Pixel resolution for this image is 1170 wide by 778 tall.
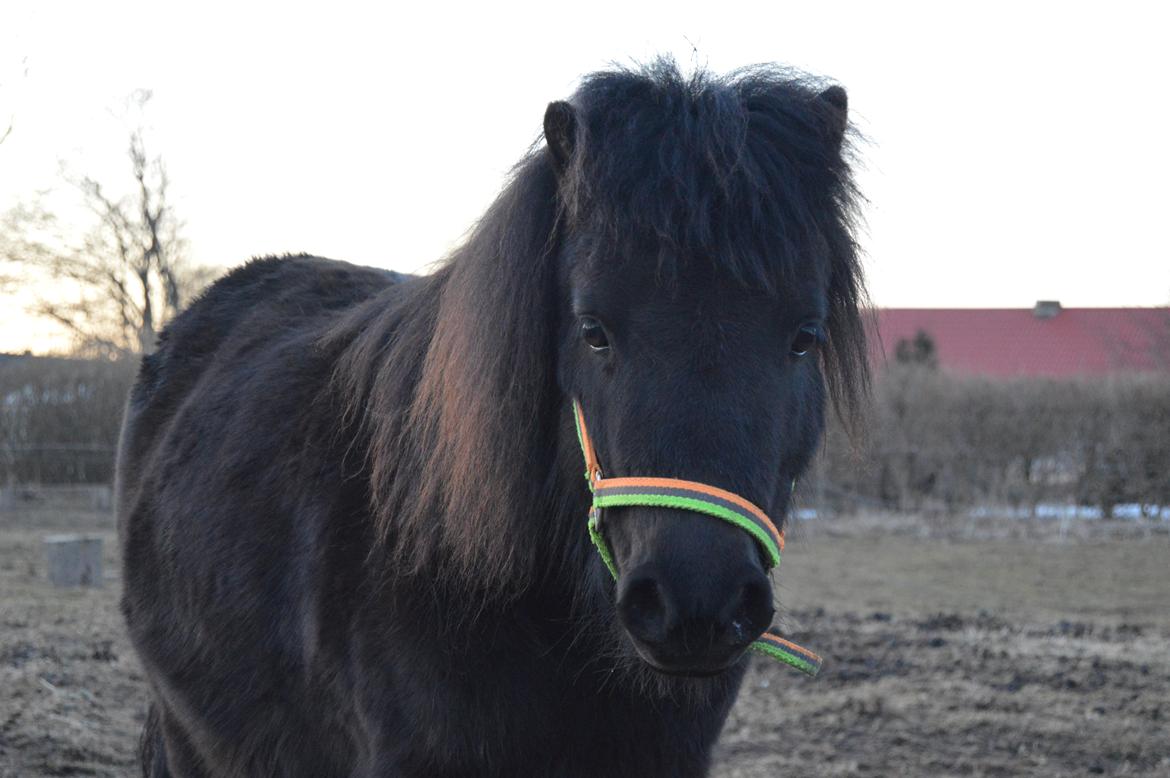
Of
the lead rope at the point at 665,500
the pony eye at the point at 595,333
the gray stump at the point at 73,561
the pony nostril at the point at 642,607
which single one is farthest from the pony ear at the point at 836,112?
the gray stump at the point at 73,561

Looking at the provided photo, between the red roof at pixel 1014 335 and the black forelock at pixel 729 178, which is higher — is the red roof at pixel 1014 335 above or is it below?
above

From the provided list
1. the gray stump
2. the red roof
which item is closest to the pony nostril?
the gray stump

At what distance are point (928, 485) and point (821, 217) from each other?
16320 millimetres

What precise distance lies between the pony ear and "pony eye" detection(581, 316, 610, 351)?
0.69m

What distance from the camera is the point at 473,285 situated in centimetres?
232

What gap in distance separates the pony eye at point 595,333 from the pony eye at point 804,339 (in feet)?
1.20

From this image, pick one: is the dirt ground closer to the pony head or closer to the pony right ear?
the pony head

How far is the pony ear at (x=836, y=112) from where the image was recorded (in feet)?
7.50

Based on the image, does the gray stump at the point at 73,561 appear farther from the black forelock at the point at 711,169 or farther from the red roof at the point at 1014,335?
the red roof at the point at 1014,335

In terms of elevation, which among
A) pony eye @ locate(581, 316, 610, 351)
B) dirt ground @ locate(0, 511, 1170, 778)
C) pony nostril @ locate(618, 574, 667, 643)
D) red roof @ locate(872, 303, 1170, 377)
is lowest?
dirt ground @ locate(0, 511, 1170, 778)

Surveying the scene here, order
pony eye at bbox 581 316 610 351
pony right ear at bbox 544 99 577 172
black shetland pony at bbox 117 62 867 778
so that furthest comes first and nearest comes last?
pony right ear at bbox 544 99 577 172
pony eye at bbox 581 316 610 351
black shetland pony at bbox 117 62 867 778

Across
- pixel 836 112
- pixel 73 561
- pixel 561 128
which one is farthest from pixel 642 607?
pixel 73 561

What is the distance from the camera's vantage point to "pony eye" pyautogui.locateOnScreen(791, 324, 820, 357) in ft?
6.84

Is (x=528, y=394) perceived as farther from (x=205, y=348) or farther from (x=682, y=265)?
(x=205, y=348)
